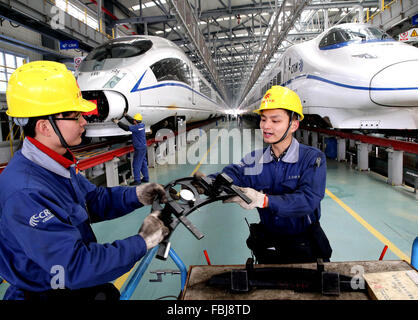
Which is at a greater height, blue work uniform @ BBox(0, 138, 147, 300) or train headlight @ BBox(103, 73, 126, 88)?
train headlight @ BBox(103, 73, 126, 88)

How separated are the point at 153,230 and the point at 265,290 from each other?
2.09ft

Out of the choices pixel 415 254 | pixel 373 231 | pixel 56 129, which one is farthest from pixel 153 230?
pixel 373 231

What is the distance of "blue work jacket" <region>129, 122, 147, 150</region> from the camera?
5467mm

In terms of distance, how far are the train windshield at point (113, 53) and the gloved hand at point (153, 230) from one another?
15.7ft

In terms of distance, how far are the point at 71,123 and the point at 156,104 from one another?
4859 millimetres

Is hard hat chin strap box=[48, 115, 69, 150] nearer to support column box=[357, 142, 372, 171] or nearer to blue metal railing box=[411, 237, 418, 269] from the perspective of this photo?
blue metal railing box=[411, 237, 418, 269]

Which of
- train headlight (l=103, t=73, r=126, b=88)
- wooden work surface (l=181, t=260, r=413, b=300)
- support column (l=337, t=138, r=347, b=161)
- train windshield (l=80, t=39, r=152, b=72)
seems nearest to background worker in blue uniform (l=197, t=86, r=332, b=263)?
wooden work surface (l=181, t=260, r=413, b=300)

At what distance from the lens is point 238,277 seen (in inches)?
53.2

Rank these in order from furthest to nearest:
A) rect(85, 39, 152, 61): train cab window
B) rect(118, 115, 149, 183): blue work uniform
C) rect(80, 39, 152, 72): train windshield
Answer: rect(85, 39, 152, 61): train cab window
rect(118, 115, 149, 183): blue work uniform
rect(80, 39, 152, 72): train windshield

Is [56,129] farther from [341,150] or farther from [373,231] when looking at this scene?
[341,150]

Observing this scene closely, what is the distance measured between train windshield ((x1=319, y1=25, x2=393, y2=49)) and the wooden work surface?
5.23 meters

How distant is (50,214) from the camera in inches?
41.8

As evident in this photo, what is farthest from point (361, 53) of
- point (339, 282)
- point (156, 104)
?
point (339, 282)

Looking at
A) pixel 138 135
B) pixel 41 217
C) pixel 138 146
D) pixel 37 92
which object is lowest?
pixel 41 217
